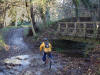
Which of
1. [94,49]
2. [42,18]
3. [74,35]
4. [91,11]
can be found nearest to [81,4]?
[91,11]

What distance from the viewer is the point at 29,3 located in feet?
70.5

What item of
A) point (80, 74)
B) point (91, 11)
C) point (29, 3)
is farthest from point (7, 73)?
point (91, 11)

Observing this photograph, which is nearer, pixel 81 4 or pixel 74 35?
pixel 74 35

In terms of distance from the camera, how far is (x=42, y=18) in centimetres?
2522

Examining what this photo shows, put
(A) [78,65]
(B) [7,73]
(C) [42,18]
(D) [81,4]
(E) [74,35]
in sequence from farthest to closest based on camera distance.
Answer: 1. (D) [81,4]
2. (C) [42,18]
3. (E) [74,35]
4. (A) [78,65]
5. (B) [7,73]

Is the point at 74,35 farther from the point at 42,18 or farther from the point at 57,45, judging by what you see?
the point at 42,18

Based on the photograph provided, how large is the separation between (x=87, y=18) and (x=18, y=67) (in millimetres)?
18654

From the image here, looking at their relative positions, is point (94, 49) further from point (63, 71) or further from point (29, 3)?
point (29, 3)

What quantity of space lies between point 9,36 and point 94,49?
1544 cm

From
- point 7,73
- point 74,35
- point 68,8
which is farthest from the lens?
point 68,8

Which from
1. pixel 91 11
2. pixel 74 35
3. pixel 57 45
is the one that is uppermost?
pixel 91 11

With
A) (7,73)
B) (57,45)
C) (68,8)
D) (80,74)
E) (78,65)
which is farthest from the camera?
(68,8)

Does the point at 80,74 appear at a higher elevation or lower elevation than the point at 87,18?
lower

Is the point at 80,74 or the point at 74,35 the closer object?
the point at 80,74
